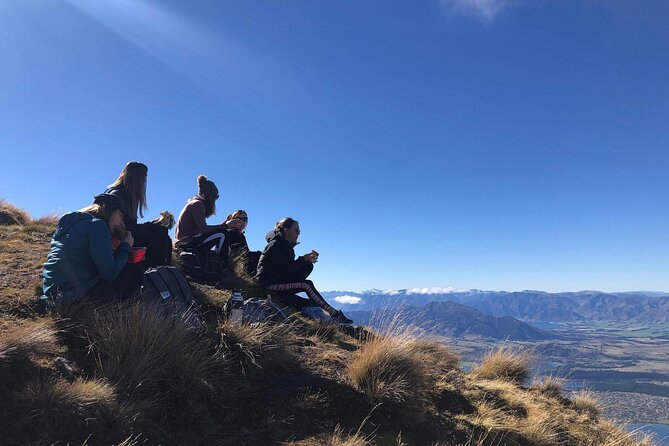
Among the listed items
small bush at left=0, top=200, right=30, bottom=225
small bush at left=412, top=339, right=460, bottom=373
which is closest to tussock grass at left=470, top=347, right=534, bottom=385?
small bush at left=412, top=339, right=460, bottom=373

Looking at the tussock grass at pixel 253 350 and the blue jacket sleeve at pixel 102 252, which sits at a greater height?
the blue jacket sleeve at pixel 102 252

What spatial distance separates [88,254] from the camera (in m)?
4.48

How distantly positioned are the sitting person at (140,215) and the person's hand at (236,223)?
2.46 meters

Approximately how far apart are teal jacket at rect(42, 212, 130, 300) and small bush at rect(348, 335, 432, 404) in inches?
124

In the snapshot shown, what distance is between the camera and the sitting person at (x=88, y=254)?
14.3 feet

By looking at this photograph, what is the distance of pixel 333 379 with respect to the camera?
15.5ft

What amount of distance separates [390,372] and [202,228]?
17.8ft

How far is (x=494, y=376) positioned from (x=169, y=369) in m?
6.27

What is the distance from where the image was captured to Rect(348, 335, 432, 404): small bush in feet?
15.0

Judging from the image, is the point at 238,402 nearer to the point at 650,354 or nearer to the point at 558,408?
the point at 558,408

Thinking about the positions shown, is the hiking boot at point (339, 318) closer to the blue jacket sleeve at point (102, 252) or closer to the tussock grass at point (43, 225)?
the blue jacket sleeve at point (102, 252)

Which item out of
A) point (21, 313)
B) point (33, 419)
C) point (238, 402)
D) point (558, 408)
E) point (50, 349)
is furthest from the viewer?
point (558, 408)

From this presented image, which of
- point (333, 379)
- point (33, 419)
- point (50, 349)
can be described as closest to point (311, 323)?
point (333, 379)

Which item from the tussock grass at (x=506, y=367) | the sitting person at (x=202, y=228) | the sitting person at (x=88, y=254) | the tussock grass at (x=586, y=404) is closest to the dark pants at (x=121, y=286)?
the sitting person at (x=88, y=254)
